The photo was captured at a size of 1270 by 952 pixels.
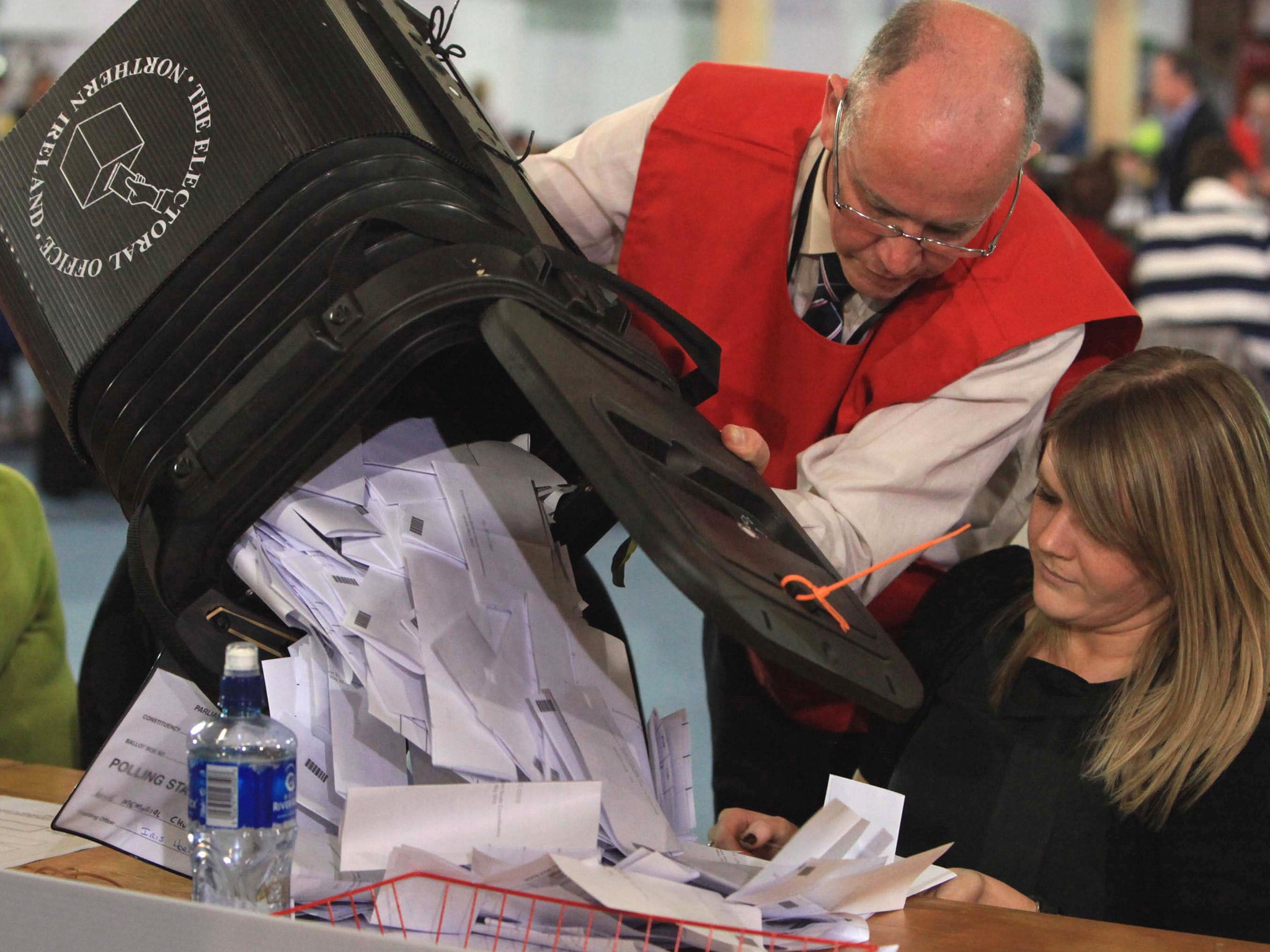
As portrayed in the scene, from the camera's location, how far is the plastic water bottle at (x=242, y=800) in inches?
35.5

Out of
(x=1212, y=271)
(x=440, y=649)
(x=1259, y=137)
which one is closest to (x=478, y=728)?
(x=440, y=649)

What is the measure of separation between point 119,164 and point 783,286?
0.66 m

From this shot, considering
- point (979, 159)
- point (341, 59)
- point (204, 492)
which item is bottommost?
point (204, 492)

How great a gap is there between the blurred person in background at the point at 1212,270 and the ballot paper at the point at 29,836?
3652mm

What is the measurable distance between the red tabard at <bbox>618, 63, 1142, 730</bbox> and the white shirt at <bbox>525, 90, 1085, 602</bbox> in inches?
1.0

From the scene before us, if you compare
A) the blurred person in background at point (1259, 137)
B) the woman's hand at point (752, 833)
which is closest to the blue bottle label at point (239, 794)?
the woman's hand at point (752, 833)

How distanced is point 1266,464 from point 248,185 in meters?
0.97

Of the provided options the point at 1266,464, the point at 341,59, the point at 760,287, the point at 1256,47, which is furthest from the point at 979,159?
the point at 1256,47

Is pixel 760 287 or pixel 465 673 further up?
pixel 760 287

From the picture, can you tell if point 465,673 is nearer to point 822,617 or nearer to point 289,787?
point 289,787

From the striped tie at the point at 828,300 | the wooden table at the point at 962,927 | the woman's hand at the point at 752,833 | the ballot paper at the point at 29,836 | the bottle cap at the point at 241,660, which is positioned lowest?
the woman's hand at the point at 752,833

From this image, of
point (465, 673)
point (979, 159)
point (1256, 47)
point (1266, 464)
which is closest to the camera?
point (465, 673)

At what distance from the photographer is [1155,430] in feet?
4.20

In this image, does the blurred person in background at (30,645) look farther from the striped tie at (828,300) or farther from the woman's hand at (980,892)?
the woman's hand at (980,892)
